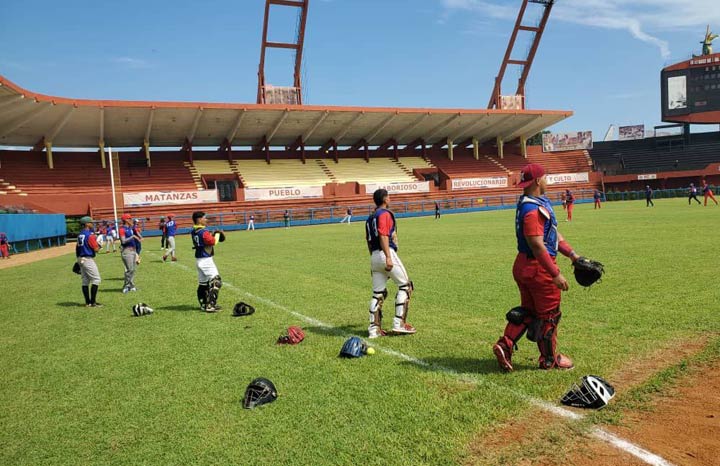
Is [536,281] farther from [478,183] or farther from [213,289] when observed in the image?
[478,183]

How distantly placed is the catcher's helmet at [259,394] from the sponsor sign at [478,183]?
5135 centimetres

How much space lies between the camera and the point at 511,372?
4.96 meters

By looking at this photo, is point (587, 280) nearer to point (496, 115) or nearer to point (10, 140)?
point (10, 140)

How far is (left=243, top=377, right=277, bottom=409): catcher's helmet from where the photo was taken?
4574 millimetres

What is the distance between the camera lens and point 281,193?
1861 inches

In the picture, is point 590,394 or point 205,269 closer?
point 590,394

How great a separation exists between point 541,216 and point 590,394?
1.68 metres

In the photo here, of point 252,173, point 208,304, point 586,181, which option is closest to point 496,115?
point 586,181

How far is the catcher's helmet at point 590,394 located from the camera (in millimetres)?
4043

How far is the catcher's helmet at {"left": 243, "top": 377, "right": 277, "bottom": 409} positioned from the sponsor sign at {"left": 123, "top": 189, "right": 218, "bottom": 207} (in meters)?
40.9

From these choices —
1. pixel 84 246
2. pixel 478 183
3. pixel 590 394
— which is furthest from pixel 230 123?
pixel 590 394

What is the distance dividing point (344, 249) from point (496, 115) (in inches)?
1662

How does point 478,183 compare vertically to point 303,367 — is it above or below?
above

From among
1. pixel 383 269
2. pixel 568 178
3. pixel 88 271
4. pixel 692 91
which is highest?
pixel 692 91
